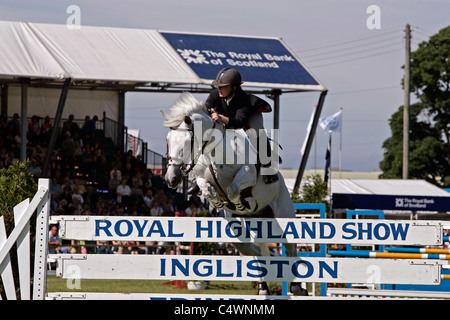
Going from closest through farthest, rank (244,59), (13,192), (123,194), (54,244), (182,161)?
(182,161)
(13,192)
(54,244)
(123,194)
(244,59)

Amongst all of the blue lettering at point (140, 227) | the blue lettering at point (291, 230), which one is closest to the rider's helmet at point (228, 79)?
the blue lettering at point (291, 230)

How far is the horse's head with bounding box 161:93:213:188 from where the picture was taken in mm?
5482

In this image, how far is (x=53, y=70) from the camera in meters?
13.8

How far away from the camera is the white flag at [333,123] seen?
82.4ft

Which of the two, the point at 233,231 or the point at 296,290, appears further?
the point at 296,290

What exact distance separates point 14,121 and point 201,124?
11.3 metres

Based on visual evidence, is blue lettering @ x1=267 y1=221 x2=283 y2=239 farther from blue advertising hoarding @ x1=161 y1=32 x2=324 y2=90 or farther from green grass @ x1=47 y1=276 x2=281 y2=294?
blue advertising hoarding @ x1=161 y1=32 x2=324 y2=90

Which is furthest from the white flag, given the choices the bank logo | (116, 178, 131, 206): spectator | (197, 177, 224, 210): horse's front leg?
(197, 177, 224, 210): horse's front leg

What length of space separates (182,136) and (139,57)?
10.3 meters

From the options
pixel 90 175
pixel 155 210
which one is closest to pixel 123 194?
pixel 155 210

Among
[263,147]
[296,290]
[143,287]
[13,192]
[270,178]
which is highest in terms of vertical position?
[263,147]

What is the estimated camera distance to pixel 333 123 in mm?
25250

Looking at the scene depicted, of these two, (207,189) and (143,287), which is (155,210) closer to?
(143,287)
